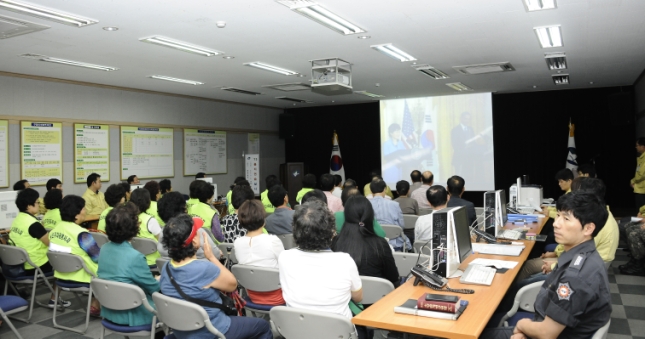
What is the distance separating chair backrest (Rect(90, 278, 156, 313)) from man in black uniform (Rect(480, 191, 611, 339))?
212 centimetres

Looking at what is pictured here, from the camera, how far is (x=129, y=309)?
3.05 metres

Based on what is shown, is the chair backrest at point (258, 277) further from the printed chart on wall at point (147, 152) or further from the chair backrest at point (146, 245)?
the printed chart on wall at point (147, 152)

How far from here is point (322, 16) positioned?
16.0 feet

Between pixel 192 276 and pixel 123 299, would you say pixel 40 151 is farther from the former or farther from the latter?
pixel 192 276

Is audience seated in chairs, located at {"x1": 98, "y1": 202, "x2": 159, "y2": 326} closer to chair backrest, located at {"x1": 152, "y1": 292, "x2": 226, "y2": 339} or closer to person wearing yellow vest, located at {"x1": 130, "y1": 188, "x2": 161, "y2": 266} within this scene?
chair backrest, located at {"x1": 152, "y1": 292, "x2": 226, "y2": 339}

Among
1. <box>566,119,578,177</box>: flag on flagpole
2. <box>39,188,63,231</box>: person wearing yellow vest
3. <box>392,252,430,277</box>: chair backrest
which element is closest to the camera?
<box>392,252,430,277</box>: chair backrest

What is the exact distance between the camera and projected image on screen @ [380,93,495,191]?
11.8 metres

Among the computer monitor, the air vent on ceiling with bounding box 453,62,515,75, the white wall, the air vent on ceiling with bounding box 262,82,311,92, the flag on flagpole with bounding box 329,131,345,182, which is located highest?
the air vent on ceiling with bounding box 453,62,515,75

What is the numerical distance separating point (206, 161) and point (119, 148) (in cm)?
239

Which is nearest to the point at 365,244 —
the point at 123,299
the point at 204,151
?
the point at 123,299

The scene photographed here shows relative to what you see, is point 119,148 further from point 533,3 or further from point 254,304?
point 533,3

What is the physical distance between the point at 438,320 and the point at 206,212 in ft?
9.94

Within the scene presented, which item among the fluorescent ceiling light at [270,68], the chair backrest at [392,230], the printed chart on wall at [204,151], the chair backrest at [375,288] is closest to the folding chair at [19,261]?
the chair backrest at [375,288]

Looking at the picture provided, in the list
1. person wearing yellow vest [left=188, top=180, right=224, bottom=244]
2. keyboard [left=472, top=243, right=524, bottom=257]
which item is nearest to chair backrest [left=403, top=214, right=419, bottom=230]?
keyboard [left=472, top=243, right=524, bottom=257]
